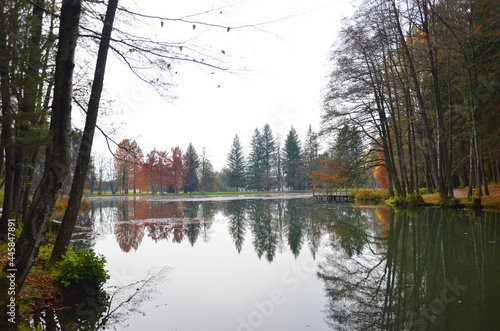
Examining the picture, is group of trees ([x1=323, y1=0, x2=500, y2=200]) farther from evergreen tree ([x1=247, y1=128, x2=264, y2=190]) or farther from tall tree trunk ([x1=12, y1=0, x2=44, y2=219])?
evergreen tree ([x1=247, y1=128, x2=264, y2=190])

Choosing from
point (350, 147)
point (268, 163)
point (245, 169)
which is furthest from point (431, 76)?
point (245, 169)

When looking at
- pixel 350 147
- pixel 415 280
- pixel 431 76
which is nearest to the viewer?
pixel 415 280

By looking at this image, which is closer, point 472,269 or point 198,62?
point 198,62

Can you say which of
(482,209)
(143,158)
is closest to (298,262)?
(143,158)

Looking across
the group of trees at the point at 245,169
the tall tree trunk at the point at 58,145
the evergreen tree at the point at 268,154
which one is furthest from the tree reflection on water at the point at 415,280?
the evergreen tree at the point at 268,154

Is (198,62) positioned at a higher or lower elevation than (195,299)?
higher

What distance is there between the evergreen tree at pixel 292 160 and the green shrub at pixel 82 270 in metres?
57.5

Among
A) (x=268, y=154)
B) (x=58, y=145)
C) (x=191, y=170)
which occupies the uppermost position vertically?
(x=268, y=154)

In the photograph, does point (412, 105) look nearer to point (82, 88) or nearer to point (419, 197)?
point (419, 197)

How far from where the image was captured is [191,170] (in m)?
60.4

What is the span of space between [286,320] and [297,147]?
6020 cm

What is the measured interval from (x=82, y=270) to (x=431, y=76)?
1812 centimetres

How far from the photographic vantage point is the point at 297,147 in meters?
62.9

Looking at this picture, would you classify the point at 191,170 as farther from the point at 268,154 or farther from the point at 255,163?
the point at 268,154
